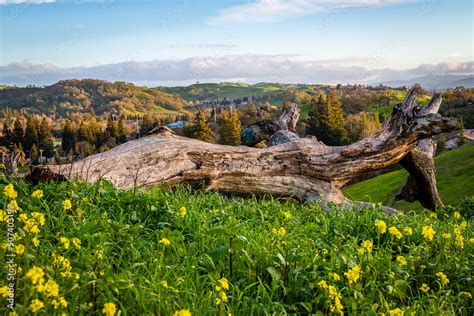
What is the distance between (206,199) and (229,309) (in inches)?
155

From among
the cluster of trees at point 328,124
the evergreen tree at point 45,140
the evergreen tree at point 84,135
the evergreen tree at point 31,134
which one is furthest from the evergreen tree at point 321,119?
the evergreen tree at point 31,134

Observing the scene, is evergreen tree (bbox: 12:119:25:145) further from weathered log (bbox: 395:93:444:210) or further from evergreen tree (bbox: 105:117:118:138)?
weathered log (bbox: 395:93:444:210)

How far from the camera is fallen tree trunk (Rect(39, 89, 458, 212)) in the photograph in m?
10.2

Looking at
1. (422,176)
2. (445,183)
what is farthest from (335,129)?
(422,176)

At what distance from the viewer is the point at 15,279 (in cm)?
373

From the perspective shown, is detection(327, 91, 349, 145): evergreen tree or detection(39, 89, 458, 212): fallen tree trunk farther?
detection(327, 91, 349, 145): evergreen tree

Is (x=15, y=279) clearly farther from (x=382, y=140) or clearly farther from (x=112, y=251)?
(x=382, y=140)

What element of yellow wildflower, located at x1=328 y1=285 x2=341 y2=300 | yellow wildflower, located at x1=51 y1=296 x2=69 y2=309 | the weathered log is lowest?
the weathered log

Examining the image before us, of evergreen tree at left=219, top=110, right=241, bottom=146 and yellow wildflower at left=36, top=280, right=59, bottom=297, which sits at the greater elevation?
yellow wildflower at left=36, top=280, right=59, bottom=297

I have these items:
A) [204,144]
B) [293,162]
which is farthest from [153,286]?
[293,162]

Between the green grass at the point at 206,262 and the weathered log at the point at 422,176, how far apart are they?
25.7 feet

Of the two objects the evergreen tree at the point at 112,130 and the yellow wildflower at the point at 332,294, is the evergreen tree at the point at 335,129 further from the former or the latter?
the yellow wildflower at the point at 332,294

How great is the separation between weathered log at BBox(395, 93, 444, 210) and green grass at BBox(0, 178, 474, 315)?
7.85m

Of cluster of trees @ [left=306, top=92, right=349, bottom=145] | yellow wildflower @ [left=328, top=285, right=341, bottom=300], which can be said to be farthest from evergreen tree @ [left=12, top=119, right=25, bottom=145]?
yellow wildflower @ [left=328, top=285, right=341, bottom=300]
